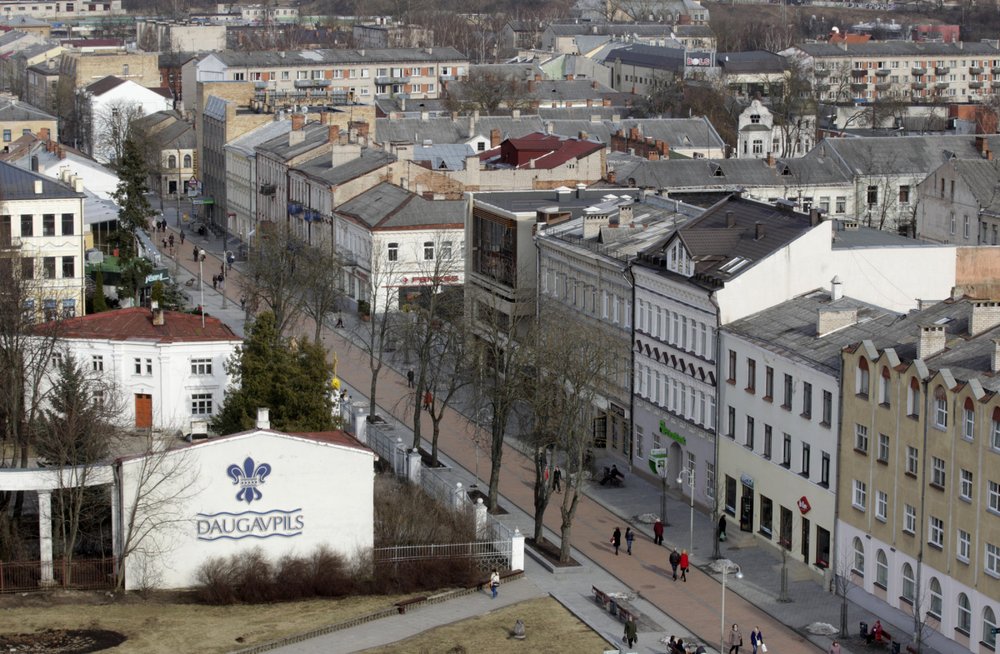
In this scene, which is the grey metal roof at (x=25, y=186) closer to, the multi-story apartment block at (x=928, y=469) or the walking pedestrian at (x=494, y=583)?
the walking pedestrian at (x=494, y=583)

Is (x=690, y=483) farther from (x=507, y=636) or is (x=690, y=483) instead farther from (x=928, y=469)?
(x=928, y=469)

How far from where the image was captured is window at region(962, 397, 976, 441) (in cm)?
5225

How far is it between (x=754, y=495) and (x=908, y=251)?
11.6m

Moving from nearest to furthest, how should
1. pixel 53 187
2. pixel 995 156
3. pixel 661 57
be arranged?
pixel 53 187 → pixel 995 156 → pixel 661 57

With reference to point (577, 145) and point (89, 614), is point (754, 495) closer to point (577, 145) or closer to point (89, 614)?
point (89, 614)

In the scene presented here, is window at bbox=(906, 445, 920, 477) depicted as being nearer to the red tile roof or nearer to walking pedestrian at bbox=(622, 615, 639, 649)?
walking pedestrian at bbox=(622, 615, 639, 649)

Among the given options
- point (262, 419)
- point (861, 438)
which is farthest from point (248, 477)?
point (861, 438)

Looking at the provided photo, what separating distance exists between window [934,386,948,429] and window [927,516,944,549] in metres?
2.52

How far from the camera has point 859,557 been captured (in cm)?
5841

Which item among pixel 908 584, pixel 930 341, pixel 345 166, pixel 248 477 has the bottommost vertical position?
pixel 908 584

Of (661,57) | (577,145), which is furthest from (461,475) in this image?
(661,57)

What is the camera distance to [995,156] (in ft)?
379

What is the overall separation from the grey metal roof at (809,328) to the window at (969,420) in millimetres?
7149

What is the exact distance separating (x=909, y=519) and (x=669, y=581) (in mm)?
8247
